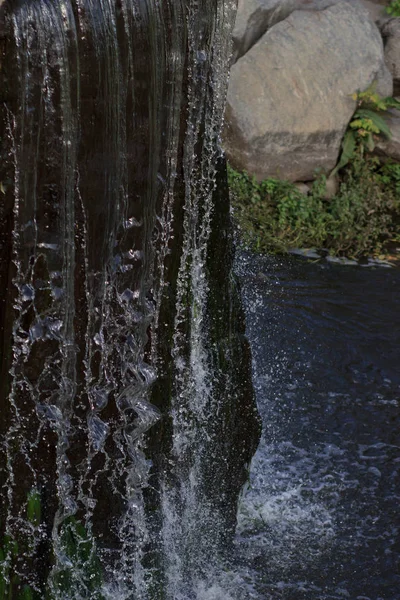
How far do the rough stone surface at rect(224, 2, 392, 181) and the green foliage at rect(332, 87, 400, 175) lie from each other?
2.8 inches

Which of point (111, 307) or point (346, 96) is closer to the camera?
point (111, 307)

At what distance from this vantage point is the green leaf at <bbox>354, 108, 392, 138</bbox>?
25.0 ft

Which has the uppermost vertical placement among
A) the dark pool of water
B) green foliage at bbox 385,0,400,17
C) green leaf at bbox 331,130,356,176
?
green foliage at bbox 385,0,400,17

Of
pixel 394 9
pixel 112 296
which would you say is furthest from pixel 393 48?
pixel 112 296

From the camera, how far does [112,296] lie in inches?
113

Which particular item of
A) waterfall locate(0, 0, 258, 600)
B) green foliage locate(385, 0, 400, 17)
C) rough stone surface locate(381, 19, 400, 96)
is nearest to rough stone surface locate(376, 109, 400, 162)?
rough stone surface locate(381, 19, 400, 96)

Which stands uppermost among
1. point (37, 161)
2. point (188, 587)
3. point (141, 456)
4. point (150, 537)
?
point (37, 161)

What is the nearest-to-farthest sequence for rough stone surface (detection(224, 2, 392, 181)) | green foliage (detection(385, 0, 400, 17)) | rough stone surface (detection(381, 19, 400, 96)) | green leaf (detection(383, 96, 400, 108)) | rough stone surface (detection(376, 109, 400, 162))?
rough stone surface (detection(224, 2, 392, 181)) < rough stone surface (detection(376, 109, 400, 162)) < green leaf (detection(383, 96, 400, 108)) < rough stone surface (detection(381, 19, 400, 96)) < green foliage (detection(385, 0, 400, 17))

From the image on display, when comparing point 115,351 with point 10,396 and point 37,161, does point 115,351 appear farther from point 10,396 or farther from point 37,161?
point 37,161

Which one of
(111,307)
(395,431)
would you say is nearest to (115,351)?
(111,307)

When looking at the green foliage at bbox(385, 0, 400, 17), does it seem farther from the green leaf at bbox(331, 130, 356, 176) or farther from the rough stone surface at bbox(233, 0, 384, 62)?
the green leaf at bbox(331, 130, 356, 176)

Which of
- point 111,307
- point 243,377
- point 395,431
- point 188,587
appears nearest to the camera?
point 111,307

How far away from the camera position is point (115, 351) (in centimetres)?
292

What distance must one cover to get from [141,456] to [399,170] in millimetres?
5221
